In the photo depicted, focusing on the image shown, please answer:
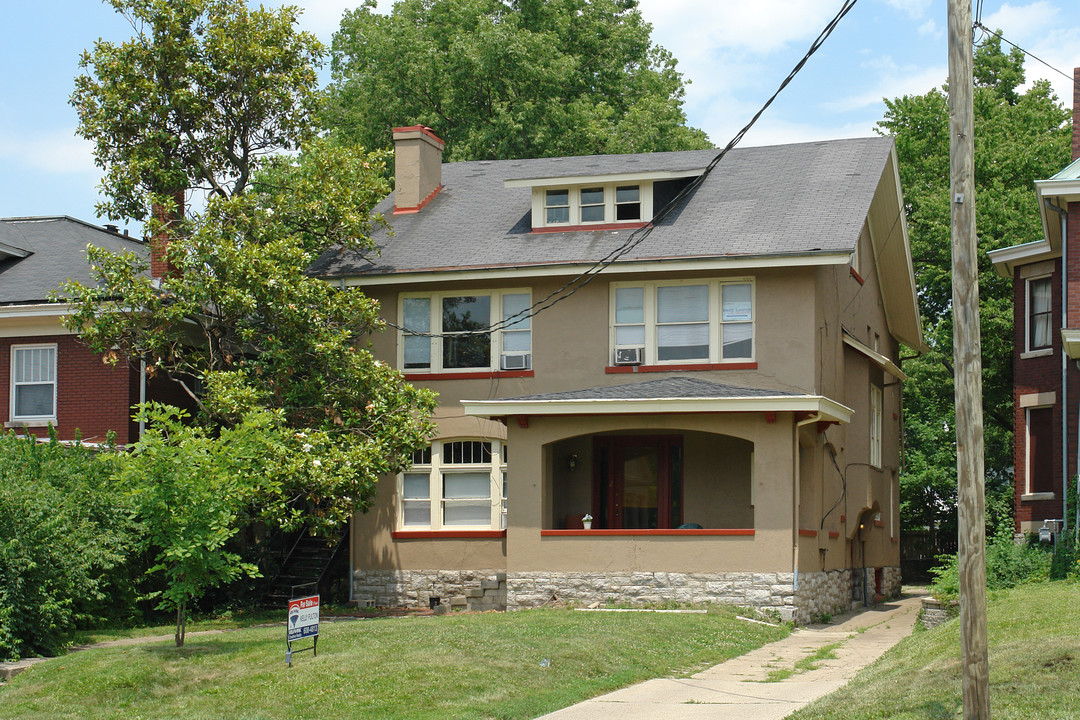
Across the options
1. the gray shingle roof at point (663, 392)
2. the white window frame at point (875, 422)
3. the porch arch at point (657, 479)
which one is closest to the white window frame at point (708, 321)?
the gray shingle roof at point (663, 392)

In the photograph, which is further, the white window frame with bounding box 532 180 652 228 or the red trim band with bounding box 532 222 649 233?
the white window frame with bounding box 532 180 652 228

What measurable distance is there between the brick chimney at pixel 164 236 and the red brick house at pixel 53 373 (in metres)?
1.41

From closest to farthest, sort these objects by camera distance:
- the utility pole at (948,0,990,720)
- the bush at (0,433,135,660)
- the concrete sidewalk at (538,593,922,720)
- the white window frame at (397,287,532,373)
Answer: the utility pole at (948,0,990,720) → the concrete sidewalk at (538,593,922,720) → the bush at (0,433,135,660) → the white window frame at (397,287,532,373)

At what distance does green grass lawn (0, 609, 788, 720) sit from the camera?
12.0m

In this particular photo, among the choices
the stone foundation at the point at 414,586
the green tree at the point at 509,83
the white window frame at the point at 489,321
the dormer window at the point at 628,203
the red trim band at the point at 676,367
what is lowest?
the stone foundation at the point at 414,586

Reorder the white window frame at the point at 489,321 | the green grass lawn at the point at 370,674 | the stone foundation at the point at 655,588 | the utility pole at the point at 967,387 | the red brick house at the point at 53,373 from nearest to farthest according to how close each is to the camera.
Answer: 1. the utility pole at the point at 967,387
2. the green grass lawn at the point at 370,674
3. the stone foundation at the point at 655,588
4. the white window frame at the point at 489,321
5. the red brick house at the point at 53,373

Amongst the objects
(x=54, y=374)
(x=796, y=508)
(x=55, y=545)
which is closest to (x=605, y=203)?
(x=796, y=508)

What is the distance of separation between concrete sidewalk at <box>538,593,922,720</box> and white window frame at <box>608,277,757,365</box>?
215 inches

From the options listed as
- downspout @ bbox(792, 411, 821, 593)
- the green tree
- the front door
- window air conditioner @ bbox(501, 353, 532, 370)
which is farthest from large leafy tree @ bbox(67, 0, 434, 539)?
the green tree

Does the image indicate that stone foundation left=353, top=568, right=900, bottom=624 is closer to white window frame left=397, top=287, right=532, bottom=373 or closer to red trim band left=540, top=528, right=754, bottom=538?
red trim band left=540, top=528, right=754, bottom=538

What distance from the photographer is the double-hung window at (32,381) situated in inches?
969

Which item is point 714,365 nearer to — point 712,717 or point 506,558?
point 506,558

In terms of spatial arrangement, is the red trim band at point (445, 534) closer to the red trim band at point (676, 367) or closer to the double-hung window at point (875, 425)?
the red trim band at point (676, 367)

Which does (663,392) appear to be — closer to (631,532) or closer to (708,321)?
(708,321)
